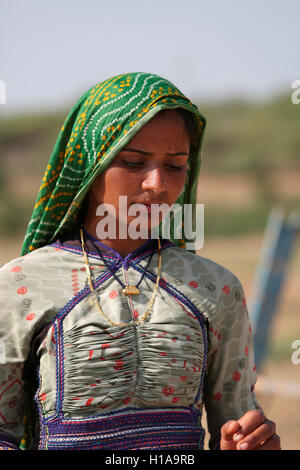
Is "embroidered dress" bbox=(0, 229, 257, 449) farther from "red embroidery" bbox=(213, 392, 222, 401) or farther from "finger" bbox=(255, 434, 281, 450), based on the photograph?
"finger" bbox=(255, 434, 281, 450)

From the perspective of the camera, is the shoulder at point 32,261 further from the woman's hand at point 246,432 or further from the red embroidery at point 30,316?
the woman's hand at point 246,432

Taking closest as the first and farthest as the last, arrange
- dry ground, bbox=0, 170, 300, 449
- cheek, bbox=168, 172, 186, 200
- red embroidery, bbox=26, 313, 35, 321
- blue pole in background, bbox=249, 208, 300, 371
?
1. red embroidery, bbox=26, 313, 35, 321
2. cheek, bbox=168, 172, 186, 200
3. blue pole in background, bbox=249, 208, 300, 371
4. dry ground, bbox=0, 170, 300, 449

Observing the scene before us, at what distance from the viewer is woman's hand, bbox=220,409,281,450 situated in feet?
6.21


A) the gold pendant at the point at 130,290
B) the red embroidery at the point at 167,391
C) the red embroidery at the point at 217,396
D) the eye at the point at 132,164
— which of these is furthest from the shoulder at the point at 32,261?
the red embroidery at the point at 217,396

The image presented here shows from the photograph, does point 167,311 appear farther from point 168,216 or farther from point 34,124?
point 34,124

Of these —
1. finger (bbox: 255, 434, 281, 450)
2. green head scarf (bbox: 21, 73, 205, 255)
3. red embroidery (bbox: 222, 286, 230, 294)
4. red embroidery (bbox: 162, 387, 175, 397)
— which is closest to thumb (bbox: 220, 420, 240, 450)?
finger (bbox: 255, 434, 281, 450)

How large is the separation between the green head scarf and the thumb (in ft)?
2.68

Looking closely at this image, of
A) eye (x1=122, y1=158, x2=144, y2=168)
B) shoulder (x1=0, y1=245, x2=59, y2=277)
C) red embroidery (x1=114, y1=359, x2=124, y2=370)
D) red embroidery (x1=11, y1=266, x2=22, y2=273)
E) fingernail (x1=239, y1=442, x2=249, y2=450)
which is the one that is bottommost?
fingernail (x1=239, y1=442, x2=249, y2=450)

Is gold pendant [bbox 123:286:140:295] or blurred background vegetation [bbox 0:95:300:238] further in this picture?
blurred background vegetation [bbox 0:95:300:238]

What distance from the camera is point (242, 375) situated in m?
2.21

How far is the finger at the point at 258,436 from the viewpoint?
1897 mm

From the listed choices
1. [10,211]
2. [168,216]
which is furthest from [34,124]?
[168,216]

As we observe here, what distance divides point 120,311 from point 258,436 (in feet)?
1.78

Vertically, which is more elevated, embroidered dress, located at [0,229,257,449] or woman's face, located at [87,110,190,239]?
woman's face, located at [87,110,190,239]
